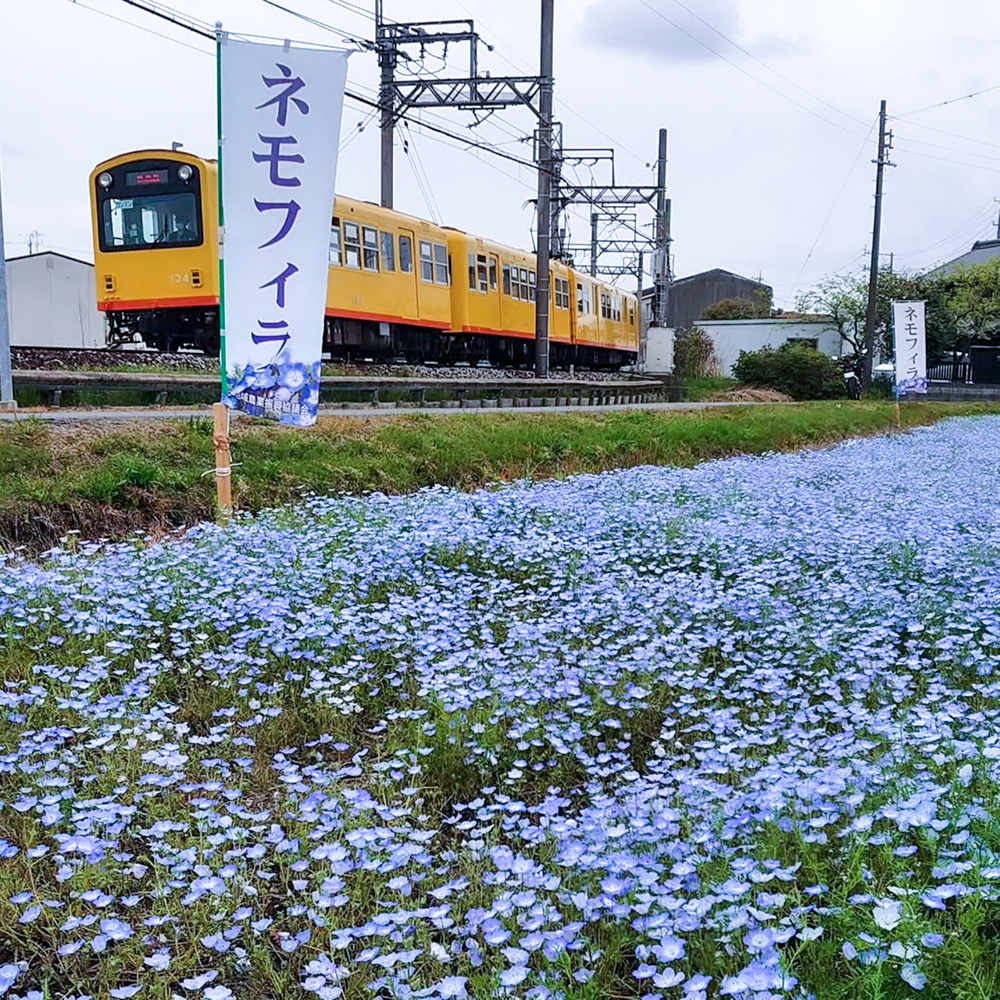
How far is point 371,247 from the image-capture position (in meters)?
14.6

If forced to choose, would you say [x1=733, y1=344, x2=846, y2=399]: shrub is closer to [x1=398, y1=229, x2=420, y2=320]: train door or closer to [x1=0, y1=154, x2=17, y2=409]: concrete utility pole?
[x1=398, y1=229, x2=420, y2=320]: train door

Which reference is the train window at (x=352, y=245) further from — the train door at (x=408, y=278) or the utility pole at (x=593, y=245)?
the utility pole at (x=593, y=245)

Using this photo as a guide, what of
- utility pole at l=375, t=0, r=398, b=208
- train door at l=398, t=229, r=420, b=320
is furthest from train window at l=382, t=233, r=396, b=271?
utility pole at l=375, t=0, r=398, b=208

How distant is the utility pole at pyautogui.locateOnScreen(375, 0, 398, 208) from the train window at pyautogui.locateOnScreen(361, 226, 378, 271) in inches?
58.0

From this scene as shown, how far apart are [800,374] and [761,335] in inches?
416

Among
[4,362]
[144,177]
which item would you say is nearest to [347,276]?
[144,177]

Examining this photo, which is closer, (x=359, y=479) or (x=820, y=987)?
(x=820, y=987)

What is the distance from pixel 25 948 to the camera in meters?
2.00

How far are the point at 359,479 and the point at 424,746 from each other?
4.39m

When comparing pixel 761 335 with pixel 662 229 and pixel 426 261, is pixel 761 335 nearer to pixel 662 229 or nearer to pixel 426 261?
pixel 662 229

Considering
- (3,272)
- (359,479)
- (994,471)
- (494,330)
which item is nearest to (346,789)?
(359,479)

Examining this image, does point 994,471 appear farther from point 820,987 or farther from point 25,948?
point 25,948

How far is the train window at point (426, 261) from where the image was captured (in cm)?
1631

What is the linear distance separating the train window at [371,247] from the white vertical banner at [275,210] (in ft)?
30.6
